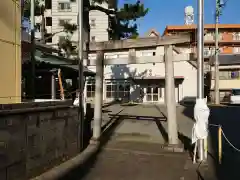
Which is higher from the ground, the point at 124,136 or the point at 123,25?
the point at 123,25

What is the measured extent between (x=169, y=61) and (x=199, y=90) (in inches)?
72.5

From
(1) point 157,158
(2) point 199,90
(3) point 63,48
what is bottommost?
(1) point 157,158

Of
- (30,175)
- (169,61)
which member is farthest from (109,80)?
(30,175)

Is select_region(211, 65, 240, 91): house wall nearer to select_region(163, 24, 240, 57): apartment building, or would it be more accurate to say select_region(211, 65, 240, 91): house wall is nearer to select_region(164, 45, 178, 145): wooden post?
select_region(163, 24, 240, 57): apartment building

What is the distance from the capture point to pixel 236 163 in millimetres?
7723

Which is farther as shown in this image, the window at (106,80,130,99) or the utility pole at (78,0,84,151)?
the window at (106,80,130,99)

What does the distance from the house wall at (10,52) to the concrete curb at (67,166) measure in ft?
6.22

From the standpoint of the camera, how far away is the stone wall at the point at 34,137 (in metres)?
5.13

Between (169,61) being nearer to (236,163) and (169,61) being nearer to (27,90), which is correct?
(236,163)

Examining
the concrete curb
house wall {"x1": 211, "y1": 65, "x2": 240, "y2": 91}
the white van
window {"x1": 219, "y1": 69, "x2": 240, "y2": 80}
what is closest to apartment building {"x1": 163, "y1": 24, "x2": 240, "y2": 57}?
window {"x1": 219, "y1": 69, "x2": 240, "y2": 80}

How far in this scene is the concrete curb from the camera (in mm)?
6137

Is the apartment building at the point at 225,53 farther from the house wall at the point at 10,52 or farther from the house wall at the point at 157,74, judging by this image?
the house wall at the point at 10,52

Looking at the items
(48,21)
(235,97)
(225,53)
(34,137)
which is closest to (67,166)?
(34,137)

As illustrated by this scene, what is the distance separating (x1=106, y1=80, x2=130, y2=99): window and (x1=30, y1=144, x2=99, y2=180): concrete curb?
28044 millimetres
